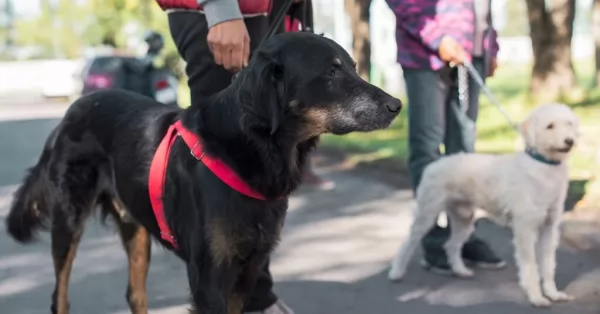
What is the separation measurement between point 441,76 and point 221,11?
2094 millimetres

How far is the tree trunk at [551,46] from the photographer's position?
587 inches

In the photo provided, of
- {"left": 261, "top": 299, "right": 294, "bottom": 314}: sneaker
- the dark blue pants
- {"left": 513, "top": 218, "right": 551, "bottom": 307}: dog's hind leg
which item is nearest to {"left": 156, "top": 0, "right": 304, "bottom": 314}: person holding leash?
{"left": 261, "top": 299, "right": 294, "bottom": 314}: sneaker

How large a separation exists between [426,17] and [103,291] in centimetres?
269

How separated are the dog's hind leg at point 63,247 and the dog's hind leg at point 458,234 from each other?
2441 millimetres

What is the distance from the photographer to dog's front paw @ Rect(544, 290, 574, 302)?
15.5 feet

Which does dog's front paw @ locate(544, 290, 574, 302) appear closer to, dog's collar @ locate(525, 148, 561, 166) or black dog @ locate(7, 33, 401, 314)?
dog's collar @ locate(525, 148, 561, 166)

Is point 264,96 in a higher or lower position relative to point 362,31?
higher

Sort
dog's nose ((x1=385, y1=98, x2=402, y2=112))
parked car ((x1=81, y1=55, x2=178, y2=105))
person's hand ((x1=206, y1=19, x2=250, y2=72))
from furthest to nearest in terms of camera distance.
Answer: parked car ((x1=81, y1=55, x2=178, y2=105))
person's hand ((x1=206, y1=19, x2=250, y2=72))
dog's nose ((x1=385, y1=98, x2=402, y2=112))

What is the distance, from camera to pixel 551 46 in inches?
598

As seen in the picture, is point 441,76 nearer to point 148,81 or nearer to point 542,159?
point 542,159

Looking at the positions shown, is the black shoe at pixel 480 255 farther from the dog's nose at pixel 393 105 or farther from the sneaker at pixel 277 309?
the dog's nose at pixel 393 105

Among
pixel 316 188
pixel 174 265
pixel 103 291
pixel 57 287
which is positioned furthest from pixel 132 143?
pixel 316 188

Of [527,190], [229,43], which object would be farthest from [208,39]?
[527,190]

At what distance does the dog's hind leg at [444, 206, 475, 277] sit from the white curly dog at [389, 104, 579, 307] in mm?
121
